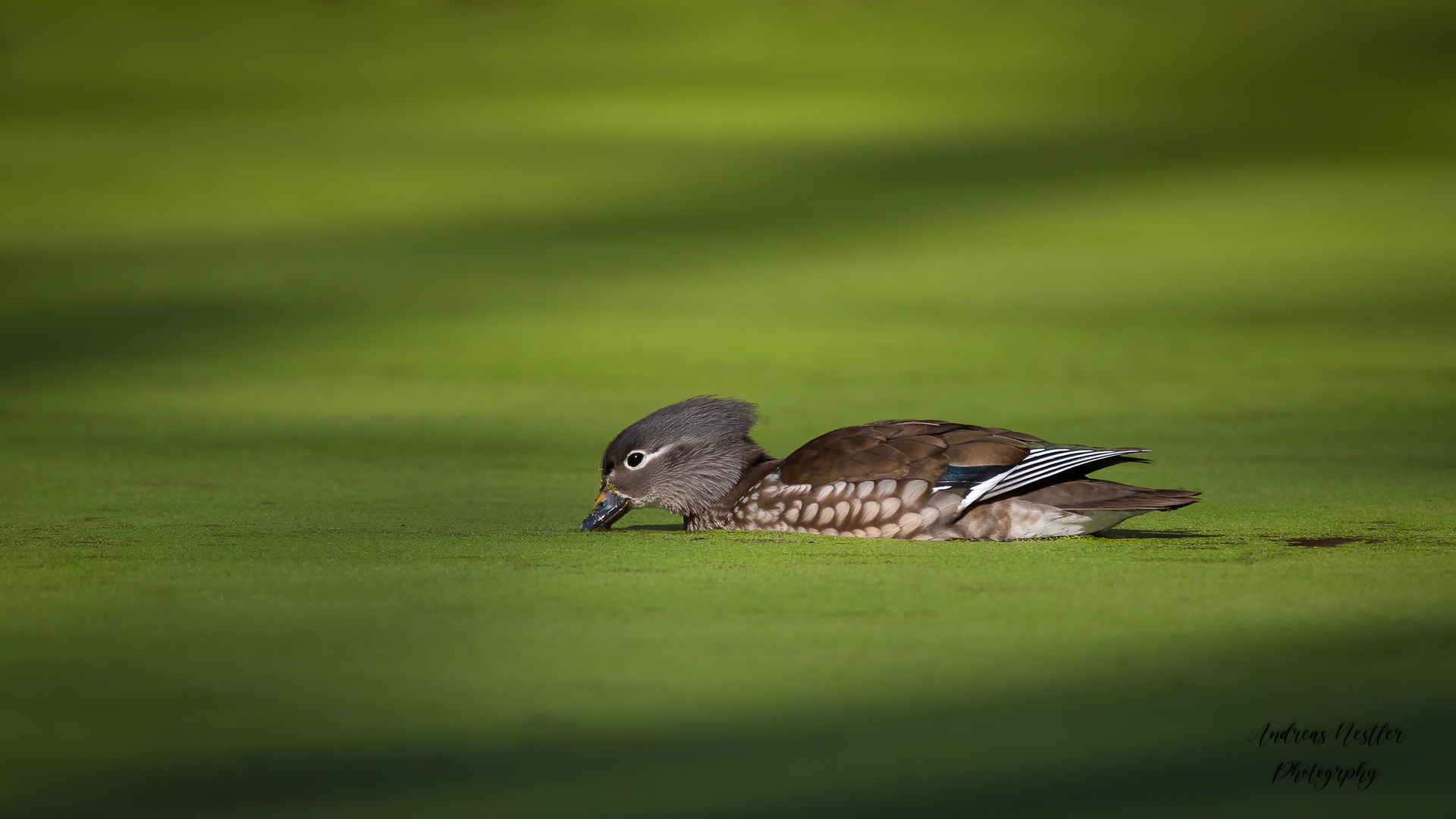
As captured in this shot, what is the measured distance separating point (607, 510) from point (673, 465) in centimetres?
24

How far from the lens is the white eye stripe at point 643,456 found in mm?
4781

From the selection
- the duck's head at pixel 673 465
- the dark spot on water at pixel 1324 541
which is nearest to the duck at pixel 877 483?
the duck's head at pixel 673 465

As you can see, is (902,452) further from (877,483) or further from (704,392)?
(704,392)

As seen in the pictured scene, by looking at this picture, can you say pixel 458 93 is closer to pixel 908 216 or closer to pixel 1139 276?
pixel 908 216

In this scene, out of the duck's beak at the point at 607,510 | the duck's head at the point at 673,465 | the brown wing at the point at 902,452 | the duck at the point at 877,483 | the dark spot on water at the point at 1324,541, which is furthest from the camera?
the duck's head at the point at 673,465

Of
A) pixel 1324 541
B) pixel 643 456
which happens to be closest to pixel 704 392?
pixel 643 456

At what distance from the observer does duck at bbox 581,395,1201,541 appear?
4.22m

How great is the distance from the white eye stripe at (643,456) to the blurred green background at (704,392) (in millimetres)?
257

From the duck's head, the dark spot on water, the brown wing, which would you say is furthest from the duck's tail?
the duck's head

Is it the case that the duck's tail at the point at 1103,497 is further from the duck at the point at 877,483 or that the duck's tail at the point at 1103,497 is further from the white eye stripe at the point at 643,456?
the white eye stripe at the point at 643,456

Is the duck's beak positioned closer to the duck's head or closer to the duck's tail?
the duck's head

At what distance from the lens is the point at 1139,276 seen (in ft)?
32.3

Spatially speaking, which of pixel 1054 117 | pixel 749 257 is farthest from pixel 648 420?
pixel 1054 117

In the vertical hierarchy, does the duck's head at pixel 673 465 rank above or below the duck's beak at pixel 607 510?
above
